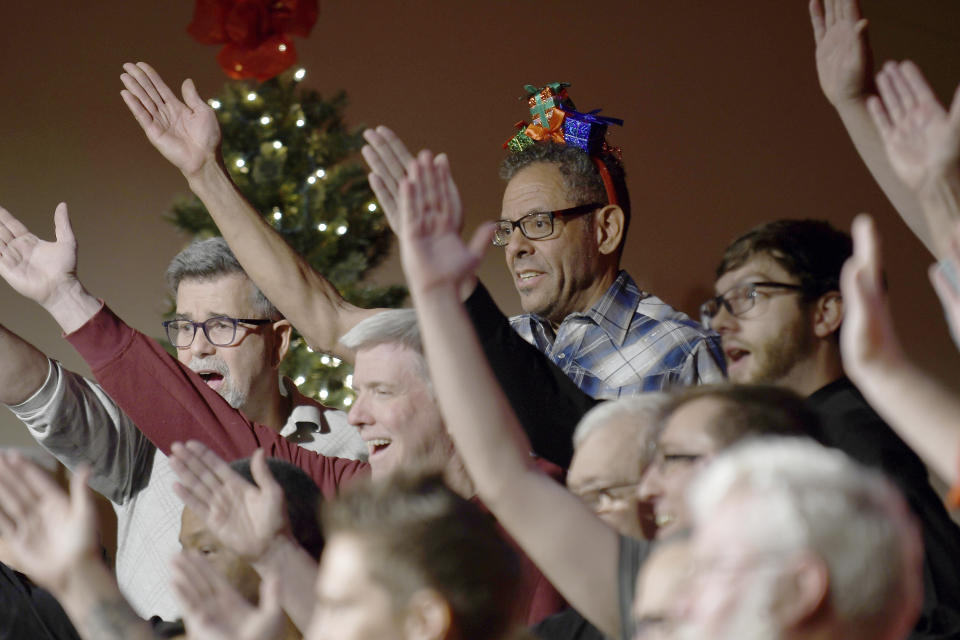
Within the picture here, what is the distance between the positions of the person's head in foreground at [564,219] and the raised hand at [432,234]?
1005 mm

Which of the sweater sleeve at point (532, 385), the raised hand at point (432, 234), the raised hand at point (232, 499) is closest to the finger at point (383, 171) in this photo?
the sweater sleeve at point (532, 385)

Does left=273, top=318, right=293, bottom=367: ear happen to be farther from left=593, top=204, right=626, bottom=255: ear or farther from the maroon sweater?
left=593, top=204, right=626, bottom=255: ear

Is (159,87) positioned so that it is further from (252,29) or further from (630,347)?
(252,29)

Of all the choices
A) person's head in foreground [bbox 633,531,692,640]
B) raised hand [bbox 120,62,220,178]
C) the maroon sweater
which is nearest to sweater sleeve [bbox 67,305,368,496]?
the maroon sweater

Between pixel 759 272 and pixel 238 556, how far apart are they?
0.92 metres

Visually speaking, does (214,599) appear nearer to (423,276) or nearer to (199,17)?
(423,276)

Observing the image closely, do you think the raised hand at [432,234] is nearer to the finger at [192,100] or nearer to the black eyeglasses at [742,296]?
the black eyeglasses at [742,296]

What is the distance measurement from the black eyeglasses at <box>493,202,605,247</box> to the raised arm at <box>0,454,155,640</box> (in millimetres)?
1169

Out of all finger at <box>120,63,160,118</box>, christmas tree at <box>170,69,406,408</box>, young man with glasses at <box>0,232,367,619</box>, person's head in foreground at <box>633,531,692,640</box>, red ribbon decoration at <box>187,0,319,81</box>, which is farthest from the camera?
christmas tree at <box>170,69,406,408</box>

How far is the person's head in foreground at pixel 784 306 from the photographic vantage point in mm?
1901

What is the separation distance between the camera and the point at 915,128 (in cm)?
154

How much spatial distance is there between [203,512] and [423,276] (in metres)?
0.46

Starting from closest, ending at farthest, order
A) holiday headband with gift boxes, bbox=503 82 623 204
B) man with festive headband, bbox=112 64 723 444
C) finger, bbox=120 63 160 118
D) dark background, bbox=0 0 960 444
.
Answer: man with festive headband, bbox=112 64 723 444
finger, bbox=120 63 160 118
holiday headband with gift boxes, bbox=503 82 623 204
dark background, bbox=0 0 960 444

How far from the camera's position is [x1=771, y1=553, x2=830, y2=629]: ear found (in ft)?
3.15
